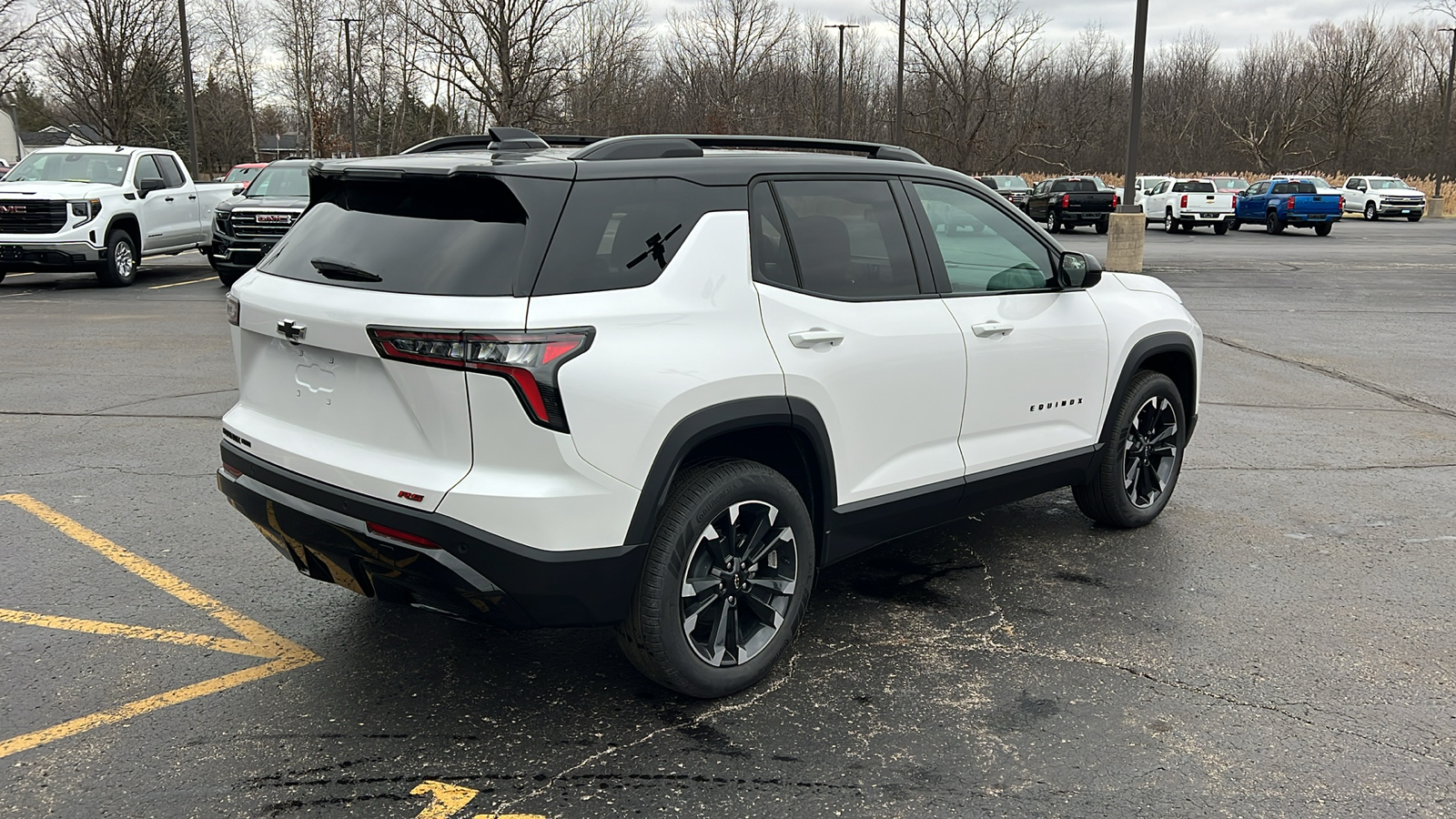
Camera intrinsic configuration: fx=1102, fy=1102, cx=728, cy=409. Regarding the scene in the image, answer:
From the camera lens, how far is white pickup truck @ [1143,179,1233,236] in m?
35.5

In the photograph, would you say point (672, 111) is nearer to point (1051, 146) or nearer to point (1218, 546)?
point (1051, 146)

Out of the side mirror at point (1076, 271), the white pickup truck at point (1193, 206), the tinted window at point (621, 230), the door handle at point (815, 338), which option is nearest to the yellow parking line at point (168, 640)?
the tinted window at point (621, 230)

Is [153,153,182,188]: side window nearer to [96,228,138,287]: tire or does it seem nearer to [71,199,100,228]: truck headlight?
[96,228,138,287]: tire

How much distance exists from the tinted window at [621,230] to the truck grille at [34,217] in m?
15.3

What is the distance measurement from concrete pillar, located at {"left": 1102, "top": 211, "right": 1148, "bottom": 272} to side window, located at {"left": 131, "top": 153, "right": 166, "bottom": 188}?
628 inches

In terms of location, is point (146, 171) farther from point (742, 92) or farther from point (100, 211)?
point (742, 92)

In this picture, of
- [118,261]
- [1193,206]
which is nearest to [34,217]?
[118,261]

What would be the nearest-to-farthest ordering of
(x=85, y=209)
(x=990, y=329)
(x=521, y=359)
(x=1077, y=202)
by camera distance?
(x=521, y=359) → (x=990, y=329) → (x=85, y=209) → (x=1077, y=202)

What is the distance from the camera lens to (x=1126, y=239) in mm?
19672

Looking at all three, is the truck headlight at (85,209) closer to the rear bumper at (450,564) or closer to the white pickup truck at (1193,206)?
the rear bumper at (450,564)

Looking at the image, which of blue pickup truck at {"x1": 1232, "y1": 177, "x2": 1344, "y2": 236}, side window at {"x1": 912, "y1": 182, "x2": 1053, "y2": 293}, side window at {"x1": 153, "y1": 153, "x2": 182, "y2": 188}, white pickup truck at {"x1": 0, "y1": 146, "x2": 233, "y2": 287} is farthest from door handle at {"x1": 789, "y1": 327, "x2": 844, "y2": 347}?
blue pickup truck at {"x1": 1232, "y1": 177, "x2": 1344, "y2": 236}

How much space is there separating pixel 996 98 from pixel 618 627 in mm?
60298

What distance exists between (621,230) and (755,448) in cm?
88

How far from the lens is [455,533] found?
9.99ft
